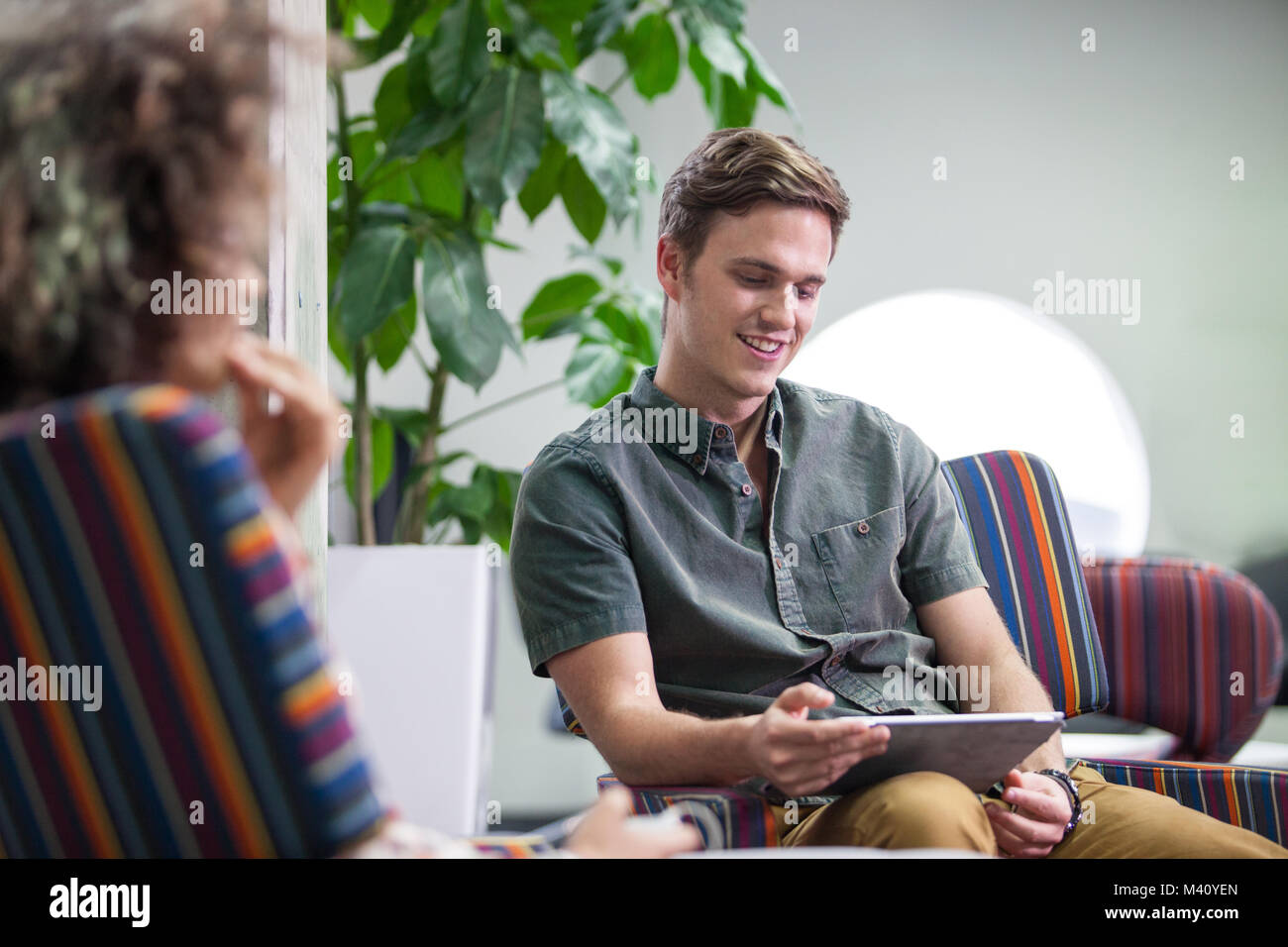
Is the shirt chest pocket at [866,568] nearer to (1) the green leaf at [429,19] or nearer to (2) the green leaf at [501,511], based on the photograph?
(2) the green leaf at [501,511]

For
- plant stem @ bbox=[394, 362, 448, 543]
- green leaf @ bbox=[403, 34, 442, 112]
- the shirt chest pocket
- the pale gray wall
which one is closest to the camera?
the shirt chest pocket

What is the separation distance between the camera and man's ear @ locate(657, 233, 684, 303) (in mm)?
1485

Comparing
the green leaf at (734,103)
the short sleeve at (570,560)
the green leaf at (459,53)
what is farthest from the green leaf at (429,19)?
the short sleeve at (570,560)

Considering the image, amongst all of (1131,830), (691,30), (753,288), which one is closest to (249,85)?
(753,288)

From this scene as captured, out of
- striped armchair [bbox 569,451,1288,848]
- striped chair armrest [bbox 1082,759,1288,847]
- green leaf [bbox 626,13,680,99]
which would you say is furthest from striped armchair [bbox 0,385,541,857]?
green leaf [bbox 626,13,680,99]

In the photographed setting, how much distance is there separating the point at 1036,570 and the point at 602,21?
4.45ft

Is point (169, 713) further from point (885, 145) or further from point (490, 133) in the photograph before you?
point (885, 145)

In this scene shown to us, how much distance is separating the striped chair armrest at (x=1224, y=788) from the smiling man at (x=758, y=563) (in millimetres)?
90

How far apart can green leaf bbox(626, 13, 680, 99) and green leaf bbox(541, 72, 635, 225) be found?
35 centimetres

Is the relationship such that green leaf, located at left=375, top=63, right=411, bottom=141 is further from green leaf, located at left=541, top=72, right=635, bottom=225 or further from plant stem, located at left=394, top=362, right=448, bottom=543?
plant stem, located at left=394, top=362, right=448, bottom=543

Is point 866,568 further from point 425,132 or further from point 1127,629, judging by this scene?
point 425,132

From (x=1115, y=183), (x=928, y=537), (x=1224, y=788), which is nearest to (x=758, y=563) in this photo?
(x=928, y=537)

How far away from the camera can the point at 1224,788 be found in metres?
1.33

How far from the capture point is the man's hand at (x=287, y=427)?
0.75 metres
